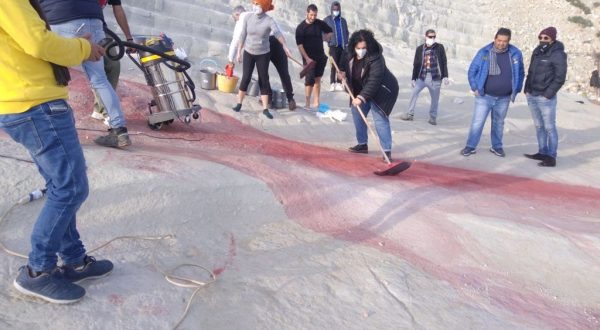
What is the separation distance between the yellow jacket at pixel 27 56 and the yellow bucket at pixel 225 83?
18.3ft

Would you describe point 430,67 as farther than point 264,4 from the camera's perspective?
Yes

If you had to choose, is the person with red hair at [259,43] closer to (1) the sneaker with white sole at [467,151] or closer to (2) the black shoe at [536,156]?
(1) the sneaker with white sole at [467,151]

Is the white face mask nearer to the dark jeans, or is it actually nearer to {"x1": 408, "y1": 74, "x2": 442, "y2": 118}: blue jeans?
the dark jeans

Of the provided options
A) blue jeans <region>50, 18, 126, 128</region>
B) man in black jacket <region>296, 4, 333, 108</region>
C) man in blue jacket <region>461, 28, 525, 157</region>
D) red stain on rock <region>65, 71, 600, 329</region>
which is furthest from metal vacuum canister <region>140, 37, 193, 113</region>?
man in blue jacket <region>461, 28, 525, 157</region>

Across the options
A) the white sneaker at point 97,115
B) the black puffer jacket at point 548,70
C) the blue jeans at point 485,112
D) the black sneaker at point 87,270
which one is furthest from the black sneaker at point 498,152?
the black sneaker at point 87,270

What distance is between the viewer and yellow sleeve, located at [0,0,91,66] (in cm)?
214

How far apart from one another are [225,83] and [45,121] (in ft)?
18.8

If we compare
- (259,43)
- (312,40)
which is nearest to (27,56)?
(259,43)

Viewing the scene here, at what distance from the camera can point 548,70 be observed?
22.3 ft

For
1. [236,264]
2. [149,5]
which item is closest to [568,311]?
[236,264]

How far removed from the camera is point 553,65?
22.2 ft

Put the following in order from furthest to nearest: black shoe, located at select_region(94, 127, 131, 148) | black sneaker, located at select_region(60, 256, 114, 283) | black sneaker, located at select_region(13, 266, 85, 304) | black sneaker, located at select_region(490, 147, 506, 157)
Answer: black sneaker, located at select_region(490, 147, 506, 157)
black shoe, located at select_region(94, 127, 131, 148)
black sneaker, located at select_region(60, 256, 114, 283)
black sneaker, located at select_region(13, 266, 85, 304)

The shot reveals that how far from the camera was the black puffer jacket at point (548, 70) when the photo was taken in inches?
265

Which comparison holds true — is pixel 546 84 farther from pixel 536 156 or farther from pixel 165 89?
pixel 165 89
